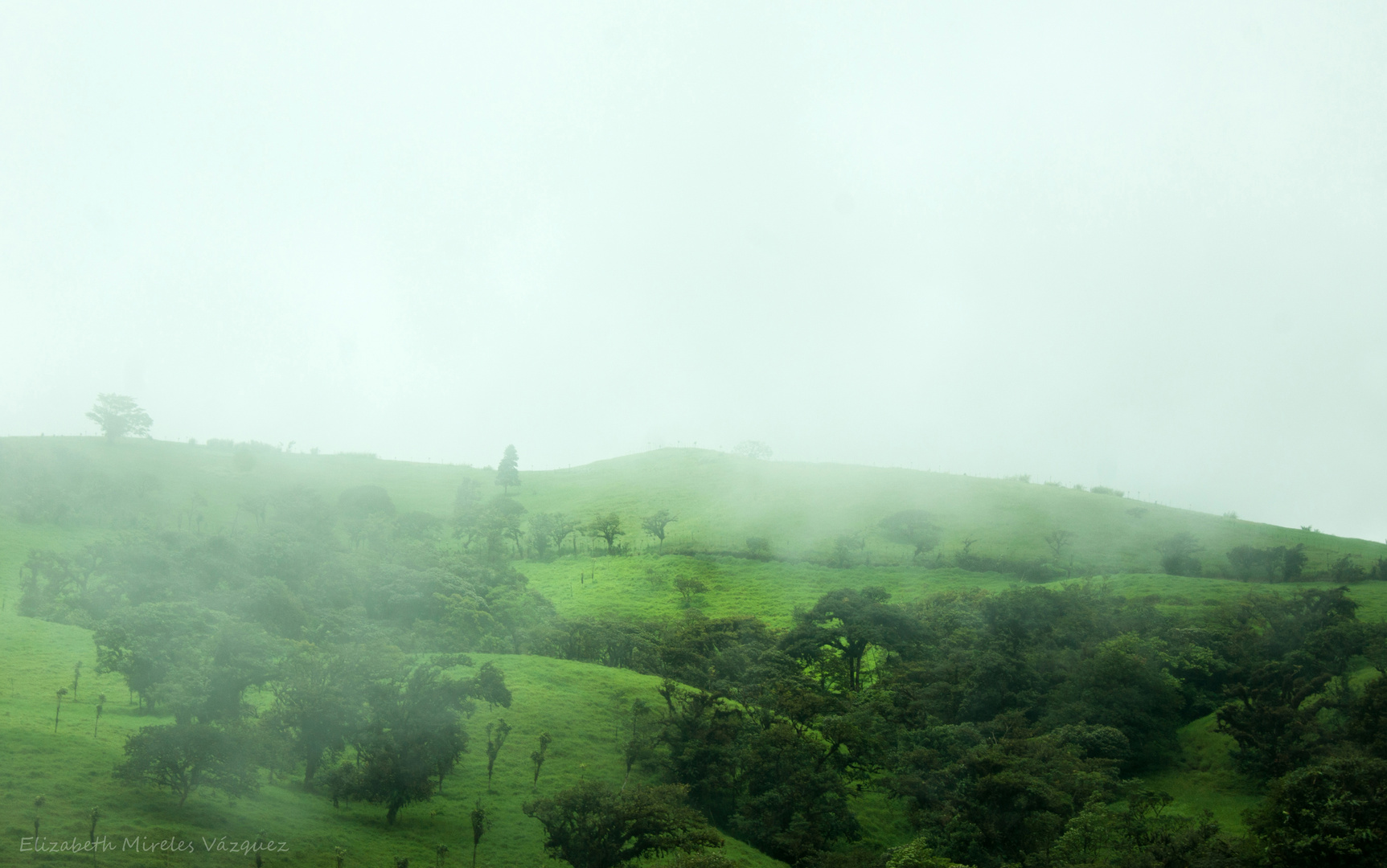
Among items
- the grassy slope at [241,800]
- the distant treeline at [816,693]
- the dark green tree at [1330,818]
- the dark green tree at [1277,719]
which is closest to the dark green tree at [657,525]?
the distant treeline at [816,693]

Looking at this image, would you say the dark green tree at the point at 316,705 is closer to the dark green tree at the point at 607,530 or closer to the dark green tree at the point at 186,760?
the dark green tree at the point at 186,760

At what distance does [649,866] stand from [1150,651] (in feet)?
146

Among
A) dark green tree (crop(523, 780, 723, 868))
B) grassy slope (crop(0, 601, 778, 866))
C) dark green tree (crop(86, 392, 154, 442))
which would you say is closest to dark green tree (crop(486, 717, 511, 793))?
grassy slope (crop(0, 601, 778, 866))

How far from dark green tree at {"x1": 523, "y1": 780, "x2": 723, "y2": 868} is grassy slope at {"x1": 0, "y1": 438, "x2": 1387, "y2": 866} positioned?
5.93 meters

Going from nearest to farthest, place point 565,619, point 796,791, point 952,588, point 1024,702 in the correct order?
point 796,791 → point 1024,702 → point 565,619 → point 952,588

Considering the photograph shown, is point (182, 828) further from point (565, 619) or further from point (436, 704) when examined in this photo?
point (565, 619)

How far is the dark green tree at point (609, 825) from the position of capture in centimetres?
3198

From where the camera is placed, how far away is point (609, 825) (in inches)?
A: 1262

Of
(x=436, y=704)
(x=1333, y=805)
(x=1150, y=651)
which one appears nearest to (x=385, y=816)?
(x=436, y=704)

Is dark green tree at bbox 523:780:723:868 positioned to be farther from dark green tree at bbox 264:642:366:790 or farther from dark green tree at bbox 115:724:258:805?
dark green tree at bbox 115:724:258:805

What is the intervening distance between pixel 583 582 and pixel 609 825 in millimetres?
64936

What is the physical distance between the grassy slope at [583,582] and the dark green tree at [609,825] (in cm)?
593

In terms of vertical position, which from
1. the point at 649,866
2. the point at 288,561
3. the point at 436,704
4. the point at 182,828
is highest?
the point at 288,561

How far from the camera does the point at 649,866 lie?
124 ft
